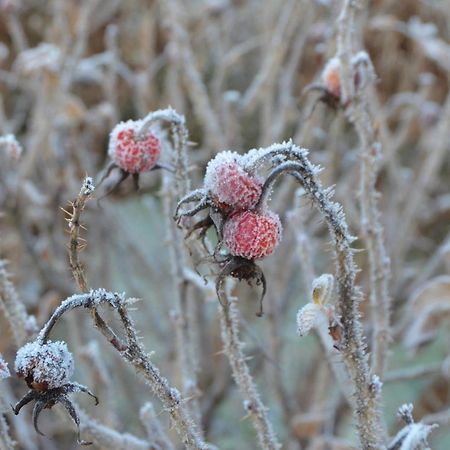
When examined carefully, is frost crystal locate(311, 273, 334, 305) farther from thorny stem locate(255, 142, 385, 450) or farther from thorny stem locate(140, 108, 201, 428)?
thorny stem locate(140, 108, 201, 428)

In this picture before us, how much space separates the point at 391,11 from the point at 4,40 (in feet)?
4.38

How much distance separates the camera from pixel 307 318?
57 cm

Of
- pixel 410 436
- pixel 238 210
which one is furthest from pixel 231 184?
Answer: pixel 410 436

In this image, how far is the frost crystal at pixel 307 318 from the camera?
572 mm

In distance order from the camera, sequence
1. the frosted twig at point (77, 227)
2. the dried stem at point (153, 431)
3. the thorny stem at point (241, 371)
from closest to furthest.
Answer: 1. the frosted twig at point (77, 227)
2. the thorny stem at point (241, 371)
3. the dried stem at point (153, 431)

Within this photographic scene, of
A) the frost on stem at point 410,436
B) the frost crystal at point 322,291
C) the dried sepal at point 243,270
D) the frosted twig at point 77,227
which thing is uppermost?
the frosted twig at point 77,227

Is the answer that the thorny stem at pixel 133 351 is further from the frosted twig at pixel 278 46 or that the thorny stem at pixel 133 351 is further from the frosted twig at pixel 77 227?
the frosted twig at pixel 278 46

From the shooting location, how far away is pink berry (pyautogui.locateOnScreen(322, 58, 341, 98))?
86 centimetres

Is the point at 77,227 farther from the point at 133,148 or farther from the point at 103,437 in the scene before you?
the point at 103,437

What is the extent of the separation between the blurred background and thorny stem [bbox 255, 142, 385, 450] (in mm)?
302

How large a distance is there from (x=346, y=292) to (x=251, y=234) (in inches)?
3.9

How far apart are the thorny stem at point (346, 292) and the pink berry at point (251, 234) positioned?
0.06 feet

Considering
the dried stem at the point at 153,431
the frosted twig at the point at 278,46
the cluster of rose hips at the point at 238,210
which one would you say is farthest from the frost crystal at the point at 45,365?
the frosted twig at the point at 278,46

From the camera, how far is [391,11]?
7.29ft
